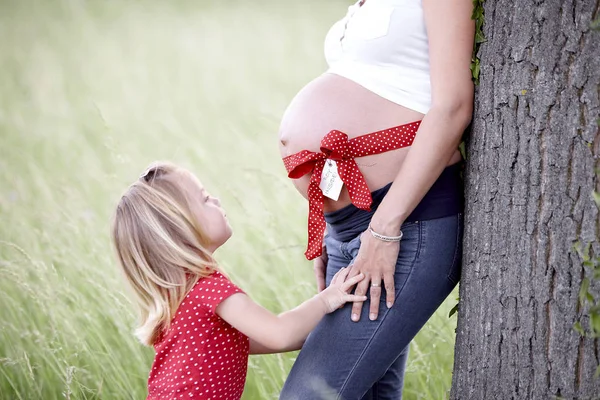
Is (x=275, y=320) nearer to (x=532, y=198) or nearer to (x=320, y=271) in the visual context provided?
(x=320, y=271)

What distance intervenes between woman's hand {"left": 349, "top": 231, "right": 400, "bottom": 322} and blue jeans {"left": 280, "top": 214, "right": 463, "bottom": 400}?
23 mm

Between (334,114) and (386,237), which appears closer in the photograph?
(386,237)

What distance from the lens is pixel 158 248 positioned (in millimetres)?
2041

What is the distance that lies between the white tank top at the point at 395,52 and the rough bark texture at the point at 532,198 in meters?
0.16

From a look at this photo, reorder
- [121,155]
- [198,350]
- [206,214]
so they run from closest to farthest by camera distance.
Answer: [198,350]
[206,214]
[121,155]

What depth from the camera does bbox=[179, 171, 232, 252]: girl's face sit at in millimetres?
2107

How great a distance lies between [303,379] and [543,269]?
70 centimetres

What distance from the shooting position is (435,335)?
110 inches

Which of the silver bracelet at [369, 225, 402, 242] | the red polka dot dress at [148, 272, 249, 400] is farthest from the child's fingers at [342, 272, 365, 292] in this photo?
the red polka dot dress at [148, 272, 249, 400]

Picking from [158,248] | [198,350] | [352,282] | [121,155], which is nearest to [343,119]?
[352,282]

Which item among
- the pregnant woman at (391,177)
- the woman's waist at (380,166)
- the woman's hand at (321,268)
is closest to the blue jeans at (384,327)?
the pregnant woman at (391,177)

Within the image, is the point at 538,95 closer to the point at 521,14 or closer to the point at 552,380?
the point at 521,14

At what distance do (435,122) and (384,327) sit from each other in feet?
1.84

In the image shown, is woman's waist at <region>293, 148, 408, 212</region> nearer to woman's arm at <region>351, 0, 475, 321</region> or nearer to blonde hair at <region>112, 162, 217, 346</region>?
woman's arm at <region>351, 0, 475, 321</region>
